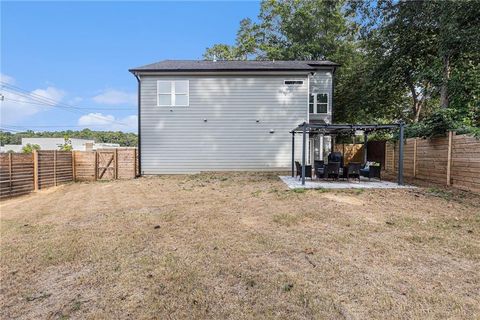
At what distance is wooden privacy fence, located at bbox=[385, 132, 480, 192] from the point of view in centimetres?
805

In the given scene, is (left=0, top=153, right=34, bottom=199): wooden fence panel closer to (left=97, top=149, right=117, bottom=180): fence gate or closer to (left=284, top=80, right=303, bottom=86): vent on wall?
(left=97, top=149, right=117, bottom=180): fence gate

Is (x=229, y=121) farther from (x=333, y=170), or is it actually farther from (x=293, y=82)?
(x=333, y=170)

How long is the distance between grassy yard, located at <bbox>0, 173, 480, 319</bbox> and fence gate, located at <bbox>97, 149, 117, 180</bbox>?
687 centimetres

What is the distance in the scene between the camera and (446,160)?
9414 millimetres

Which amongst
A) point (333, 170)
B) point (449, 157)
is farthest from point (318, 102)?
point (449, 157)

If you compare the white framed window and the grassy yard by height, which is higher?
the white framed window

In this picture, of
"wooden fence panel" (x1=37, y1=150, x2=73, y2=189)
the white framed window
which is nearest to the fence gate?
"wooden fence panel" (x1=37, y1=150, x2=73, y2=189)

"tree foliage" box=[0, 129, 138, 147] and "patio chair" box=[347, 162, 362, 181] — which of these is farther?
"tree foliage" box=[0, 129, 138, 147]

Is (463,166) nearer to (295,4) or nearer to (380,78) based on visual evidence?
(380,78)

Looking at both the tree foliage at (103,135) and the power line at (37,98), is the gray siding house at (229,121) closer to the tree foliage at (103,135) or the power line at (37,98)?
the power line at (37,98)

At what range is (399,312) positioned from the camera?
2.49 metres

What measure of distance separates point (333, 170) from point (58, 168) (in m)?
12.0

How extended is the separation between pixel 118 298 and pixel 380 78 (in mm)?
19474

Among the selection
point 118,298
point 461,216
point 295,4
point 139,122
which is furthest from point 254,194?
point 295,4
